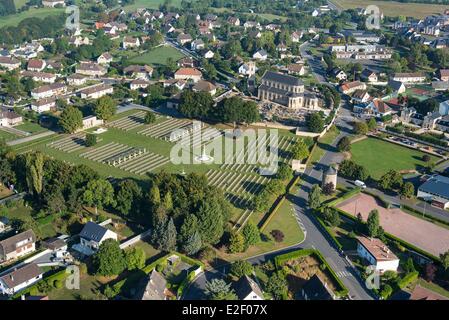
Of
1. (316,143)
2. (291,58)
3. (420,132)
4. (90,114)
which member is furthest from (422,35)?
(90,114)

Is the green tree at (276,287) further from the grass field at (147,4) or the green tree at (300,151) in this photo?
the grass field at (147,4)

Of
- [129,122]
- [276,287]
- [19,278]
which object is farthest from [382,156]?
[19,278]

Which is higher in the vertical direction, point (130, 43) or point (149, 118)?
point (149, 118)

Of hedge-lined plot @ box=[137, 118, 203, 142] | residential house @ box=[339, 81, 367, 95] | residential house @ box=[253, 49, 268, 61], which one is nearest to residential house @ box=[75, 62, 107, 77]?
hedge-lined plot @ box=[137, 118, 203, 142]

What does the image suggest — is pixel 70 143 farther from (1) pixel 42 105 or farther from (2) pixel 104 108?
(1) pixel 42 105

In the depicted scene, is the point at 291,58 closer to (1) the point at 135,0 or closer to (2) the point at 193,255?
(2) the point at 193,255

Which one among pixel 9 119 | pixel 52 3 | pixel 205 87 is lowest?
pixel 9 119

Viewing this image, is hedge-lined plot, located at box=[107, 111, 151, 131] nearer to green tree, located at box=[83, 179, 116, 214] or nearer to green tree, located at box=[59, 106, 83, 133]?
green tree, located at box=[59, 106, 83, 133]
